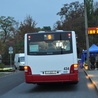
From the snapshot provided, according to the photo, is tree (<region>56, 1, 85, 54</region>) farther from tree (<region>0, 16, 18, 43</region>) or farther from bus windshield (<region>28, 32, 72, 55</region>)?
bus windshield (<region>28, 32, 72, 55</region>)

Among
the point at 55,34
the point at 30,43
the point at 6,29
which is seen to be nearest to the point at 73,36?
the point at 55,34

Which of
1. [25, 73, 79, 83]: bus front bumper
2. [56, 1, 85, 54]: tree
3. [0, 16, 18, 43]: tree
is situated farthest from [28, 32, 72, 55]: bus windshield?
[0, 16, 18, 43]: tree

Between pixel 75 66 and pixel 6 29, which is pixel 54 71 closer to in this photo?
pixel 75 66

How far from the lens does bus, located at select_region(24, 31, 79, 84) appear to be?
57.5 ft

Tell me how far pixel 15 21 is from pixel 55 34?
7847cm

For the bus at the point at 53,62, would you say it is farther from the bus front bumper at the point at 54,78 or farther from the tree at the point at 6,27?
the tree at the point at 6,27

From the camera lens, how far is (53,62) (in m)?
17.6

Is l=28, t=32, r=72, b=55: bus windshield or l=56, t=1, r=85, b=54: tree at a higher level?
l=56, t=1, r=85, b=54: tree

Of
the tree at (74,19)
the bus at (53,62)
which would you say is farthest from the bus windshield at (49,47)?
the tree at (74,19)

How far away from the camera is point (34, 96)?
51.1 feet

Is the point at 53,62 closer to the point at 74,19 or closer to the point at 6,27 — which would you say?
the point at 74,19

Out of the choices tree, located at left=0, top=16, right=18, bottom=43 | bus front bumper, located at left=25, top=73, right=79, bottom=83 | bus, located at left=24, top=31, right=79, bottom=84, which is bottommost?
bus front bumper, located at left=25, top=73, right=79, bottom=83

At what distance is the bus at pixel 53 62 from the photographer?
17.5 m

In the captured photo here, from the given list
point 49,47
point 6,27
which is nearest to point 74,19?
point 6,27
